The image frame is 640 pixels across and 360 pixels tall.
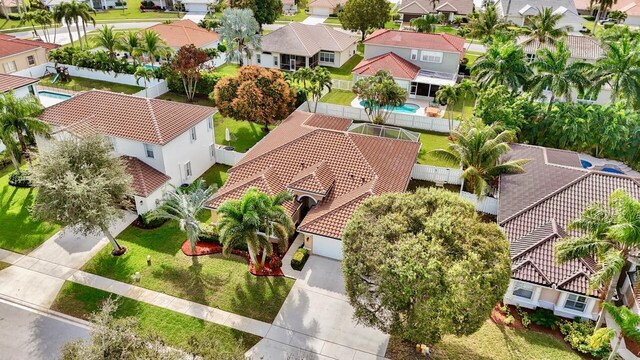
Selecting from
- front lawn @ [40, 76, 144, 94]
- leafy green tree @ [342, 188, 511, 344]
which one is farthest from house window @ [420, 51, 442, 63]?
leafy green tree @ [342, 188, 511, 344]

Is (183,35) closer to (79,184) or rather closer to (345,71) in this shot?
(345,71)

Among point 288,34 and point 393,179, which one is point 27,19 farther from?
point 393,179

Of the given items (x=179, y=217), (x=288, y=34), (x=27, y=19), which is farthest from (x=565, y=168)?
(x=27, y=19)

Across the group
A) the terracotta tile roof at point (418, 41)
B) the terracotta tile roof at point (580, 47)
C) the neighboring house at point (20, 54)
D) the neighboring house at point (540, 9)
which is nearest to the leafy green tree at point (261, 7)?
the terracotta tile roof at point (418, 41)

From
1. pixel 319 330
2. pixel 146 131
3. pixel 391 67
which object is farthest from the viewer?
pixel 391 67

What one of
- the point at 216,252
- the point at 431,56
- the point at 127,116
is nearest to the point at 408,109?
the point at 431,56

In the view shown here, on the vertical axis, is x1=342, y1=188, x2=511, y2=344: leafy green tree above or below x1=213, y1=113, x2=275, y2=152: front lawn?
above

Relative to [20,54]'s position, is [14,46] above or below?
above

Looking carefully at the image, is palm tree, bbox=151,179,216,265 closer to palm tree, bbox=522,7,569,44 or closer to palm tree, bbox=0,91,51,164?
palm tree, bbox=0,91,51,164
